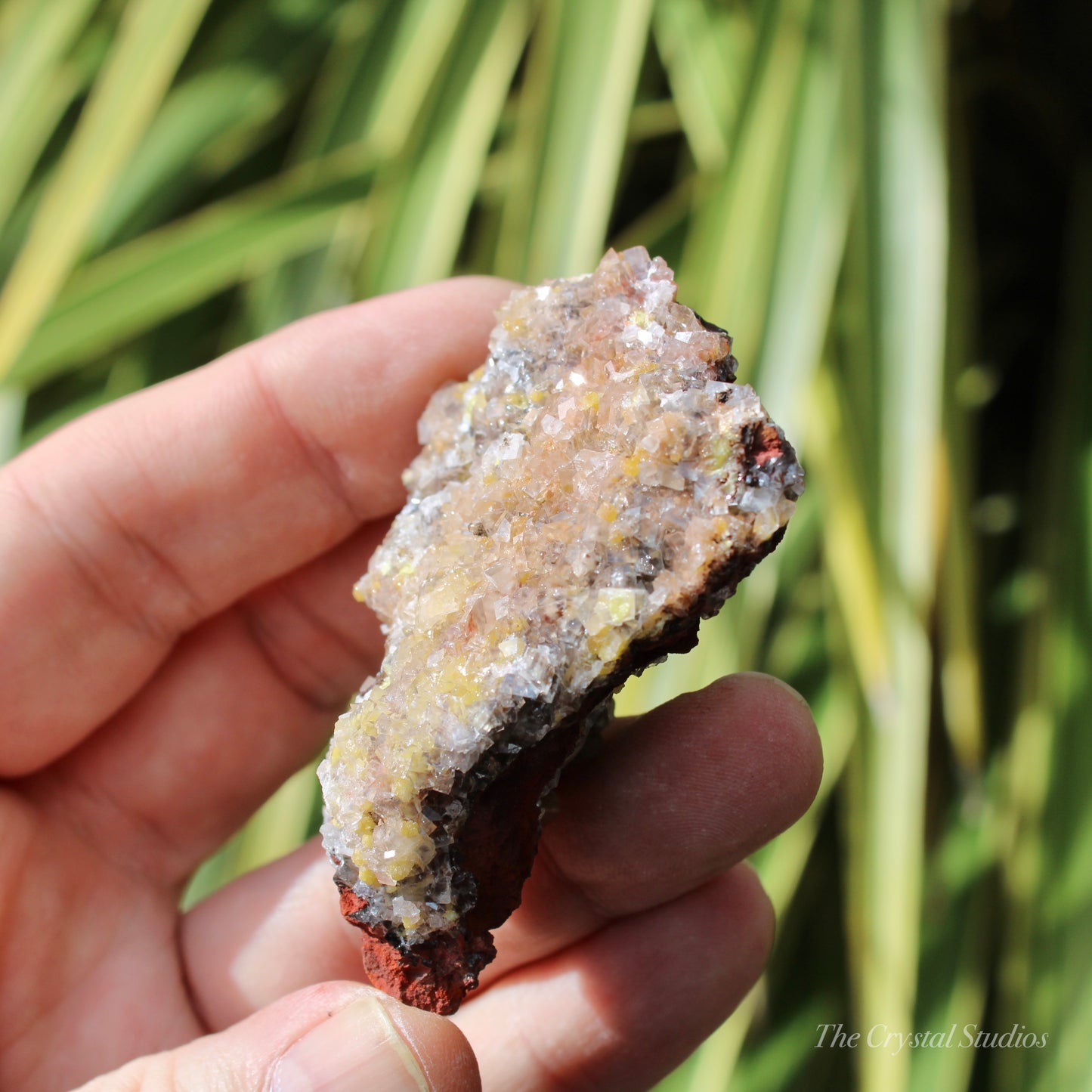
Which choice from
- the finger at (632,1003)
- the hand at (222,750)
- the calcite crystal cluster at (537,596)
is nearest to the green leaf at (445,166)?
the hand at (222,750)

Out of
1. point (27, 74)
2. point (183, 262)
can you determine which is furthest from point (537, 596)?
point (27, 74)

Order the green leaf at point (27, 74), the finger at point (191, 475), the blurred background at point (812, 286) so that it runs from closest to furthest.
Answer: the finger at point (191, 475)
the blurred background at point (812, 286)
the green leaf at point (27, 74)

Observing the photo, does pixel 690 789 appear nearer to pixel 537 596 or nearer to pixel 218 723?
pixel 537 596

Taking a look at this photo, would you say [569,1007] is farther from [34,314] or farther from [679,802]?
[34,314]

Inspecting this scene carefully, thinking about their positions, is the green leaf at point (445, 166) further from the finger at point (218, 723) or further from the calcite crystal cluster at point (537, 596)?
the calcite crystal cluster at point (537, 596)

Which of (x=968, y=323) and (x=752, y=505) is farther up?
(x=752, y=505)

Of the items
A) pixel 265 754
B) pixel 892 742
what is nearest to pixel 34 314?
pixel 265 754
